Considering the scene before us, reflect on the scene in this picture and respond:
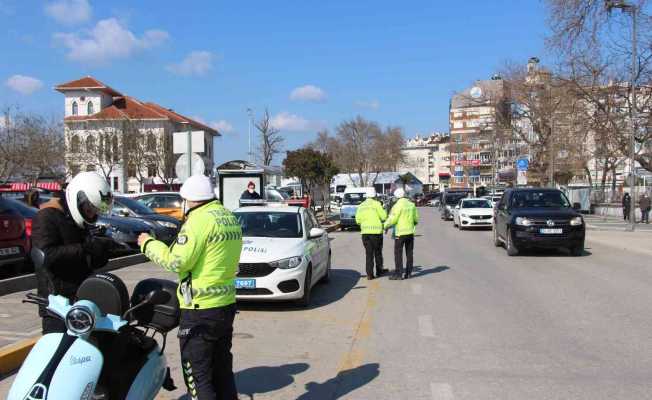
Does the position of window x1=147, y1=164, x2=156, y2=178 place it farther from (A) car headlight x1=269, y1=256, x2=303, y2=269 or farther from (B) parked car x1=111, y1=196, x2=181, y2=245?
(A) car headlight x1=269, y1=256, x2=303, y2=269

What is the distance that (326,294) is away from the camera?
10.6 metres

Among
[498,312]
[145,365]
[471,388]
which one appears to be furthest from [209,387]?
[498,312]

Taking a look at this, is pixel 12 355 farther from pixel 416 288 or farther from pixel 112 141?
Result: pixel 112 141

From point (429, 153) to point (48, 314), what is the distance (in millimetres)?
159122

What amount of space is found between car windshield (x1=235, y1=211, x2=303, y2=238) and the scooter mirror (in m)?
6.41

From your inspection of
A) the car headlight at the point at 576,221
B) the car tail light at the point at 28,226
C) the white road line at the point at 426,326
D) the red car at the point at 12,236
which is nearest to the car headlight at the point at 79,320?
the white road line at the point at 426,326

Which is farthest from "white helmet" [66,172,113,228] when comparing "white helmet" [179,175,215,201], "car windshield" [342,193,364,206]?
"car windshield" [342,193,364,206]

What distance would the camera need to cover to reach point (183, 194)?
13.1 feet

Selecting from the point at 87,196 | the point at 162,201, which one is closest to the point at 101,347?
the point at 87,196

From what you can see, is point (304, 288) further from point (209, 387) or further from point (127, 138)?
point (127, 138)

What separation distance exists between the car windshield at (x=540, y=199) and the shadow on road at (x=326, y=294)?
6.30 m

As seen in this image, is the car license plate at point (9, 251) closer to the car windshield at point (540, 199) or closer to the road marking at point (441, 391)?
the road marking at point (441, 391)

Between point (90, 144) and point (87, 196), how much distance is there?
5242 centimetres

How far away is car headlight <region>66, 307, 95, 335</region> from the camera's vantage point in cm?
320
